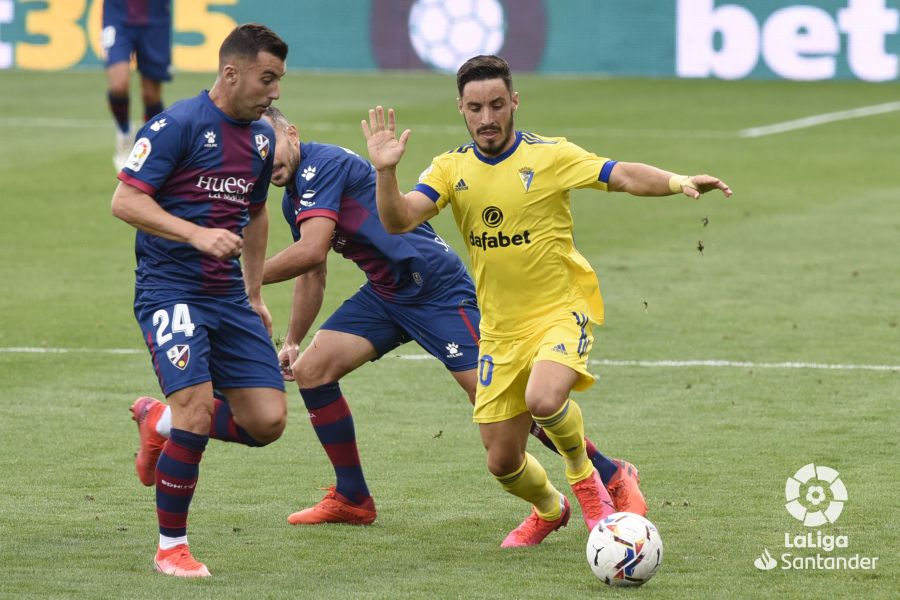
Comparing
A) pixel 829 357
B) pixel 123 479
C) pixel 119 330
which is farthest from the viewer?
pixel 119 330

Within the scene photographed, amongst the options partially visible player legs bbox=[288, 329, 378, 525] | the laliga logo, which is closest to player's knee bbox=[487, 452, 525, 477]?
partially visible player legs bbox=[288, 329, 378, 525]

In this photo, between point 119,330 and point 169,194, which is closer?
point 169,194

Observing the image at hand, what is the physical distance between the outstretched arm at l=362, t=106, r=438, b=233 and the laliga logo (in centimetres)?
220

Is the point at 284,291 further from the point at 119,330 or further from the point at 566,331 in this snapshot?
the point at 566,331

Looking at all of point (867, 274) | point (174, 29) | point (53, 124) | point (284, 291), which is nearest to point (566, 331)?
point (284, 291)

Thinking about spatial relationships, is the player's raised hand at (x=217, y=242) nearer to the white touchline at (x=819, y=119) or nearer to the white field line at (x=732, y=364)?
the white field line at (x=732, y=364)

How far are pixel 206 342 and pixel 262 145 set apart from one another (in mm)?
889

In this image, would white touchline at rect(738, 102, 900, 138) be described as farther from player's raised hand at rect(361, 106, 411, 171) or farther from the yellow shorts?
player's raised hand at rect(361, 106, 411, 171)

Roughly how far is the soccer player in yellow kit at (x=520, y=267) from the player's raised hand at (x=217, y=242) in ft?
2.43

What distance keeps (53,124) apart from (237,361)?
18.1 m

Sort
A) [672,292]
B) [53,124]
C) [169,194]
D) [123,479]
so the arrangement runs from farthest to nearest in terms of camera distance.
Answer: [53,124] → [672,292] → [123,479] → [169,194]

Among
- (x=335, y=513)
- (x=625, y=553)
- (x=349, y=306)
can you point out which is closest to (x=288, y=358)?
(x=349, y=306)

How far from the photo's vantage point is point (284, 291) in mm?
13758

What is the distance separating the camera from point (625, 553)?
6.20 meters
